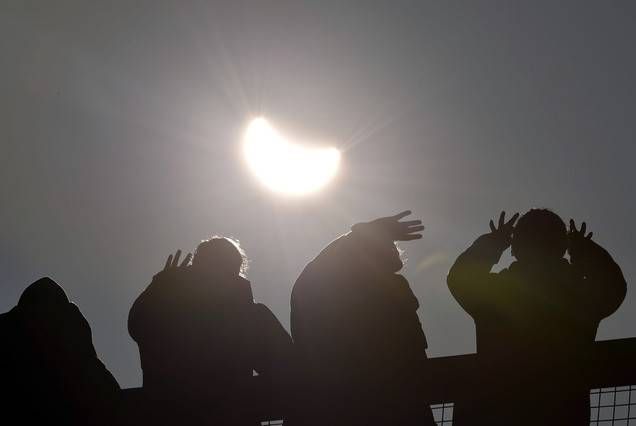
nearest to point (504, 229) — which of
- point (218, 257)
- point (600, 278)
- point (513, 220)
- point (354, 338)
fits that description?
point (513, 220)

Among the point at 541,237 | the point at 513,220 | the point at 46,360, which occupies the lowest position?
the point at 46,360

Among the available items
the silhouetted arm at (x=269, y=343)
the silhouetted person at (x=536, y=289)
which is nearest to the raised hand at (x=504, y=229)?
the silhouetted person at (x=536, y=289)

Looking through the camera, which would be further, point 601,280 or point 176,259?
point 176,259

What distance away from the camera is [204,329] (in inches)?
189

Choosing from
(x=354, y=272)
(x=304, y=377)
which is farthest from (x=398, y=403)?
(x=354, y=272)

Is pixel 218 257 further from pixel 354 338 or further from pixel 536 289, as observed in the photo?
pixel 536 289

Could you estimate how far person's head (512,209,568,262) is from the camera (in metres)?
4.36

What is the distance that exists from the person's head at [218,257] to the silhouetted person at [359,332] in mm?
701

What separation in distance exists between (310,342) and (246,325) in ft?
2.35

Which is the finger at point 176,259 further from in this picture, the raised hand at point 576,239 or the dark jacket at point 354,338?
the raised hand at point 576,239

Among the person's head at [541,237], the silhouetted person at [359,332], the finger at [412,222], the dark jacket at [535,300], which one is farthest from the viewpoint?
the finger at [412,222]

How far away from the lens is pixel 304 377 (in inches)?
160

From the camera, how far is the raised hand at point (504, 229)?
4.49 meters

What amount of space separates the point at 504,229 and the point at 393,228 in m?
0.66
